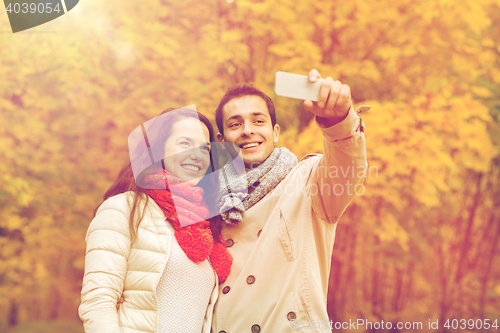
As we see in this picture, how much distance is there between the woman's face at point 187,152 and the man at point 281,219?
0.21 m

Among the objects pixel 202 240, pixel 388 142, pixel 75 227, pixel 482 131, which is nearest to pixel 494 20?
pixel 482 131

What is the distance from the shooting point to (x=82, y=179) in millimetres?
3631

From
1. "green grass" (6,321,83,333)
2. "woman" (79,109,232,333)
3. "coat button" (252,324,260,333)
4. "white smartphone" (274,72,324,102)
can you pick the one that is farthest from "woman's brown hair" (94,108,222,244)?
"green grass" (6,321,83,333)

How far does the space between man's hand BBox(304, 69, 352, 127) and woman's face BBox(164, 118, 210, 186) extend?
90cm

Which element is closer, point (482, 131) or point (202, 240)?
point (202, 240)

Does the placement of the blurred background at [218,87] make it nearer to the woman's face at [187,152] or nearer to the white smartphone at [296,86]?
the woman's face at [187,152]

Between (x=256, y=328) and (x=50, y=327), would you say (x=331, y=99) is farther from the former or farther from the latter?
(x=50, y=327)

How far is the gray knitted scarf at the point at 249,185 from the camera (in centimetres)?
198

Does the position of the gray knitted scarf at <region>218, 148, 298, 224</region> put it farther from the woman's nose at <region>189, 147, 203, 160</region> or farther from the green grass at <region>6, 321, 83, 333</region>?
the green grass at <region>6, 321, 83, 333</region>

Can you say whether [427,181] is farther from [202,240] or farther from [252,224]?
[202,240]

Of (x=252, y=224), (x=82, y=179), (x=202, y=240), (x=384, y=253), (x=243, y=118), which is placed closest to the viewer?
(x=202, y=240)

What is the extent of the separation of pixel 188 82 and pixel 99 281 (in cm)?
245

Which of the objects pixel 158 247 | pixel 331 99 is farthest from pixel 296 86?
pixel 158 247

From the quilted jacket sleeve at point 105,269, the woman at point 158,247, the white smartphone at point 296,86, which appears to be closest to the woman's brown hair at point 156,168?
the woman at point 158,247
